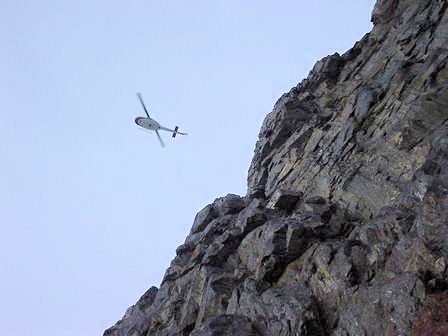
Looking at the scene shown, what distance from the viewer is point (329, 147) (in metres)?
43.3

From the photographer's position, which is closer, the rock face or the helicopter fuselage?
the rock face

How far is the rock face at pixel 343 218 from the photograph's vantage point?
79.9ft

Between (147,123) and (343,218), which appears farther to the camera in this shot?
(147,123)

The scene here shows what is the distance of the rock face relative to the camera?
2436 centimetres

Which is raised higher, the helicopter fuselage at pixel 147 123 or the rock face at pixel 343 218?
the helicopter fuselage at pixel 147 123

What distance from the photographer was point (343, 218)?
1369 inches

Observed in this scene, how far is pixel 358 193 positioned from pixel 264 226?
24.0 ft

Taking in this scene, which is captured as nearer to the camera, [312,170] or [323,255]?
[323,255]

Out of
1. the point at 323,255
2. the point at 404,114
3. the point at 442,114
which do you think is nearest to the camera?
the point at 323,255

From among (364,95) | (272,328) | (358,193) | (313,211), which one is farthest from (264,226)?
(364,95)

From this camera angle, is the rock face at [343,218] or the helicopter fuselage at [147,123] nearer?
the rock face at [343,218]

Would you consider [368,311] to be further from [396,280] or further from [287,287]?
[287,287]

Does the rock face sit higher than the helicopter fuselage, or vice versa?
the helicopter fuselage

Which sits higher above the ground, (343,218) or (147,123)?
(147,123)
